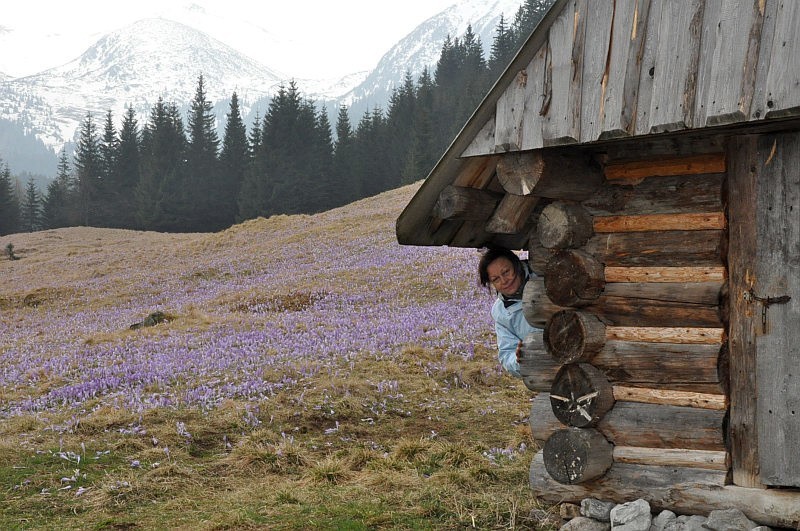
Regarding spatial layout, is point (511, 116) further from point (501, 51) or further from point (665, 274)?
point (501, 51)

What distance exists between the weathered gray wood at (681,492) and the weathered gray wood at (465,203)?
2311 mm

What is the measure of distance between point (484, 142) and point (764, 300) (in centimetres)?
239

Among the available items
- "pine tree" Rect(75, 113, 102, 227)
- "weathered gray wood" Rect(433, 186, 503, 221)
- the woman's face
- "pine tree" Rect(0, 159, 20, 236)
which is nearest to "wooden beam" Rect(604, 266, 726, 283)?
"weathered gray wood" Rect(433, 186, 503, 221)

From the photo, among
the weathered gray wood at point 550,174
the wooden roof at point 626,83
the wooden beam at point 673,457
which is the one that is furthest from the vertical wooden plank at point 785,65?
the wooden beam at point 673,457

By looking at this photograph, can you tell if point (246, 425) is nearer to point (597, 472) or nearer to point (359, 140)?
point (597, 472)

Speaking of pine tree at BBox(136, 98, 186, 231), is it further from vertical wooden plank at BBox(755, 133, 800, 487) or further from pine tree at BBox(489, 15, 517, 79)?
vertical wooden plank at BBox(755, 133, 800, 487)

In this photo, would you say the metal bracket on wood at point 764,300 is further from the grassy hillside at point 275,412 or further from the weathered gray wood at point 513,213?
the grassy hillside at point 275,412

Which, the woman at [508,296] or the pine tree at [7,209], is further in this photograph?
the pine tree at [7,209]

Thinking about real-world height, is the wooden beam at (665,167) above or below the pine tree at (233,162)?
below

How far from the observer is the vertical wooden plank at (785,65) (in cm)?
433

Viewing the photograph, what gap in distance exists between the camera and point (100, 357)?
14.8m

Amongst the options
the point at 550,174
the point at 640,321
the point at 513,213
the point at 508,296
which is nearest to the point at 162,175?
the point at 508,296

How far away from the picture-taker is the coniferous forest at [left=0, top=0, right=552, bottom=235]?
75.7 meters

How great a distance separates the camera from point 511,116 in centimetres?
587
